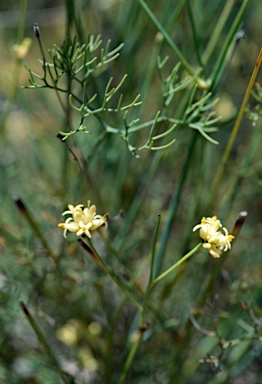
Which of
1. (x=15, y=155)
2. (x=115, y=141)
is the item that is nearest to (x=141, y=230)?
(x=115, y=141)

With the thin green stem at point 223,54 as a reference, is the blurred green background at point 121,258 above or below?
below

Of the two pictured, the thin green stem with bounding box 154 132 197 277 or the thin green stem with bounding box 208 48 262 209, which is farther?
the thin green stem with bounding box 154 132 197 277

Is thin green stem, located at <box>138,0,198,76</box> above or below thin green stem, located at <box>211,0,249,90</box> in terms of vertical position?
above

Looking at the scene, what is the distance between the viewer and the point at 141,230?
0.92 meters

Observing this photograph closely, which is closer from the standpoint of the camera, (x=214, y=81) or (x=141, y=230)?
(x=214, y=81)

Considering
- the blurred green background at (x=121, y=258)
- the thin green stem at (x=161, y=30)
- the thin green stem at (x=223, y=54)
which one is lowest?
the blurred green background at (x=121, y=258)

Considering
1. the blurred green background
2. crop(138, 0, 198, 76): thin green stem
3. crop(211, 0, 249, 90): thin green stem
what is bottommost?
the blurred green background

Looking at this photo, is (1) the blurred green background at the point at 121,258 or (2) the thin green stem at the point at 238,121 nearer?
(2) the thin green stem at the point at 238,121

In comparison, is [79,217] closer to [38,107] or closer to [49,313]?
[49,313]

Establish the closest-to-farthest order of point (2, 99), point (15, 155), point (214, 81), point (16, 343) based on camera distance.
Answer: point (214, 81)
point (16, 343)
point (15, 155)
point (2, 99)

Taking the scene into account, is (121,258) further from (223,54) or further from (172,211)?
(223,54)

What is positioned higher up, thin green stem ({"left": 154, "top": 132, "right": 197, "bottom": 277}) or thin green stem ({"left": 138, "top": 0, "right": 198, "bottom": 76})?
thin green stem ({"left": 138, "top": 0, "right": 198, "bottom": 76})

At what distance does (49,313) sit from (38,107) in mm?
574

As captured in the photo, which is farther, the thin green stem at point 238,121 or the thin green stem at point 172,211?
the thin green stem at point 172,211
